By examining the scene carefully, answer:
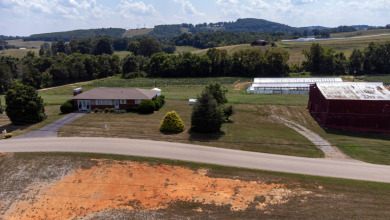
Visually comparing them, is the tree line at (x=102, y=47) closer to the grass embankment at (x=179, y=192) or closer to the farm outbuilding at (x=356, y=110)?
the farm outbuilding at (x=356, y=110)

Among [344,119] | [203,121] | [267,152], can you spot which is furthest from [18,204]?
[344,119]

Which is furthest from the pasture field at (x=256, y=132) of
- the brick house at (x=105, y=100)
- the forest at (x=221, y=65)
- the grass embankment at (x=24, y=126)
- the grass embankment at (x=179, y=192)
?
the forest at (x=221, y=65)

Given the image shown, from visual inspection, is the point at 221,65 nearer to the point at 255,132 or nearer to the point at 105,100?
the point at 105,100

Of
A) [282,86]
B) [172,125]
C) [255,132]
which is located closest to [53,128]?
[172,125]

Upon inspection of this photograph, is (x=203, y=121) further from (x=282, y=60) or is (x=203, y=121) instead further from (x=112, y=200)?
(x=282, y=60)

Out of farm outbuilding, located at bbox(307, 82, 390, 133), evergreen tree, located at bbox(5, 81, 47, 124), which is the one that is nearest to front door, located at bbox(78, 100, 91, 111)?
evergreen tree, located at bbox(5, 81, 47, 124)

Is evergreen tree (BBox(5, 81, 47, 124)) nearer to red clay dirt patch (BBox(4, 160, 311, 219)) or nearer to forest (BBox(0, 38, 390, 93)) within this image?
red clay dirt patch (BBox(4, 160, 311, 219))
